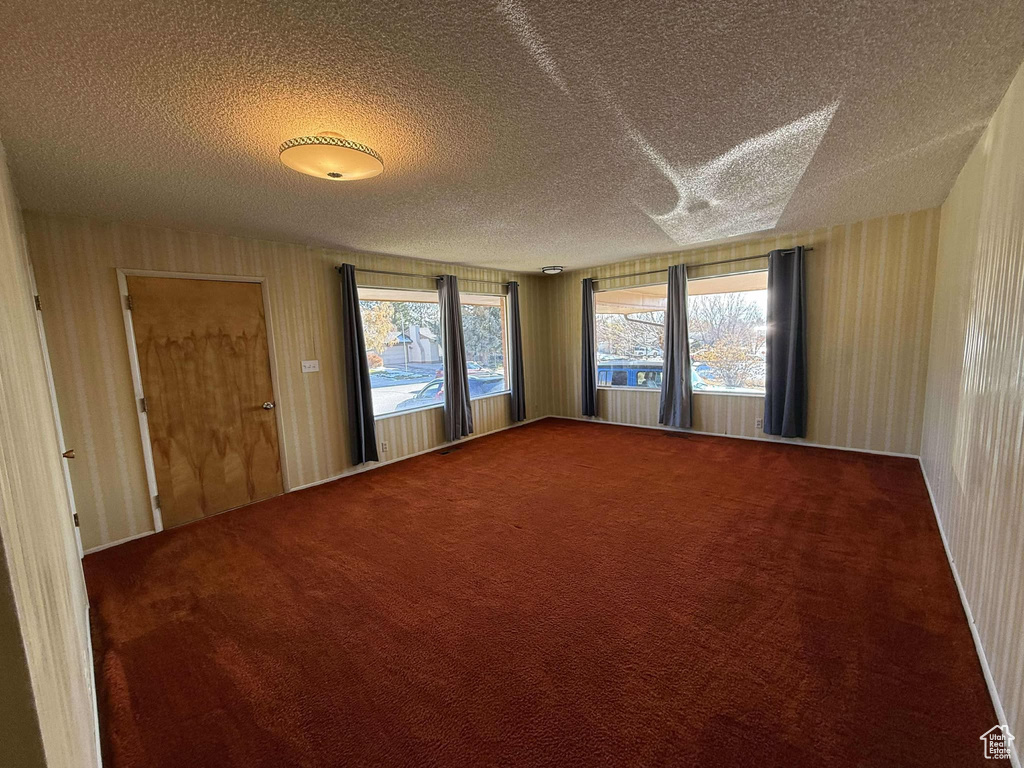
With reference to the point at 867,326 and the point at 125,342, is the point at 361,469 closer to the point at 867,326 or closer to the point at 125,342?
the point at 125,342

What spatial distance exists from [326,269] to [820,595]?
15.4 feet

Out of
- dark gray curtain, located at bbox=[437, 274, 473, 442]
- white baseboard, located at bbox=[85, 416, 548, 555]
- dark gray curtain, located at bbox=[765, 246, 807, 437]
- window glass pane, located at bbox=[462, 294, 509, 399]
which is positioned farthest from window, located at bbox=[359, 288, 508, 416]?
dark gray curtain, located at bbox=[765, 246, 807, 437]

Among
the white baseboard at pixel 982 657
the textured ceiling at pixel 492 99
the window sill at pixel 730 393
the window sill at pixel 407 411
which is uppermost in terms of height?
the textured ceiling at pixel 492 99

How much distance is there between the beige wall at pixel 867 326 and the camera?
12.9 feet

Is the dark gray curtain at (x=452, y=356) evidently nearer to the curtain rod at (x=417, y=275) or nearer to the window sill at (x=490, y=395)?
the curtain rod at (x=417, y=275)

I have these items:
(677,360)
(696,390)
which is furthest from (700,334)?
(696,390)

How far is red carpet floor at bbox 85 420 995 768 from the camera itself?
148 cm

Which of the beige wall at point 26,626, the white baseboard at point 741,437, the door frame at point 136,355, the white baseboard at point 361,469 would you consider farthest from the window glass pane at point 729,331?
the beige wall at point 26,626

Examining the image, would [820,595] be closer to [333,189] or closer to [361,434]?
[333,189]

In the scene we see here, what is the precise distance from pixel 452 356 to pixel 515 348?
4.21 ft

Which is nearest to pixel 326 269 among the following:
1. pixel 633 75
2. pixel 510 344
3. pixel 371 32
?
pixel 510 344

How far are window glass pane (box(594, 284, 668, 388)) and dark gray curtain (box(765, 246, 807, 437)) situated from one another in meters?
1.31

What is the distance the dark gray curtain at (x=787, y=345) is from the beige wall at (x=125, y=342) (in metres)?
4.62

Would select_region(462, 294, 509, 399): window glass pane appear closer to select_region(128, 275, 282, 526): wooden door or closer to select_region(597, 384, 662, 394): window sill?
select_region(597, 384, 662, 394): window sill
